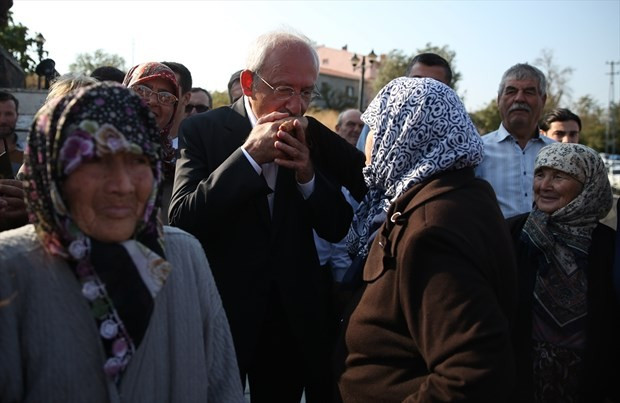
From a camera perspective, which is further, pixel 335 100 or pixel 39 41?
pixel 335 100

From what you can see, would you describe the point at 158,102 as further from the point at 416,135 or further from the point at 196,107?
the point at 196,107

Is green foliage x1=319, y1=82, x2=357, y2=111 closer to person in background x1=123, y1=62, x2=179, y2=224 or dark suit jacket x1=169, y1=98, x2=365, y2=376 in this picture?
person in background x1=123, y1=62, x2=179, y2=224

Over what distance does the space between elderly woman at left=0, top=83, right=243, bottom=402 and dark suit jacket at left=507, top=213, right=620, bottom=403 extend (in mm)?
1830

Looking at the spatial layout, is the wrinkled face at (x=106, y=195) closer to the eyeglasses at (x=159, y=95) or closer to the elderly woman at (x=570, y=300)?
the elderly woman at (x=570, y=300)

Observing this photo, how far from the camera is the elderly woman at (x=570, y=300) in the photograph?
275 cm

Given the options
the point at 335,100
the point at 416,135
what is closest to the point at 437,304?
the point at 416,135

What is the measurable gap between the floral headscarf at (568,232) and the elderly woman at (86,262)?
2.00 metres

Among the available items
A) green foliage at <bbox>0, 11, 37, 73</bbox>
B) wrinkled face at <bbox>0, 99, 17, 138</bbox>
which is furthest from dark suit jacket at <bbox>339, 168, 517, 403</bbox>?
green foliage at <bbox>0, 11, 37, 73</bbox>

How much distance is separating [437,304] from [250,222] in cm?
108

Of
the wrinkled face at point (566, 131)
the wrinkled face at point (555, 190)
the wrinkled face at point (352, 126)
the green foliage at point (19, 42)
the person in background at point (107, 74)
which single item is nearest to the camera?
the wrinkled face at point (555, 190)

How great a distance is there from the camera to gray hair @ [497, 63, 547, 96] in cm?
476

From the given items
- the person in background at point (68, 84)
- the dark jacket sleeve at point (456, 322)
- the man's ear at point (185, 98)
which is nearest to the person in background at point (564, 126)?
the man's ear at point (185, 98)

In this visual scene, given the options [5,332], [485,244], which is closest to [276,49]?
[485,244]

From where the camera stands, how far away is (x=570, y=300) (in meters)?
2.81
